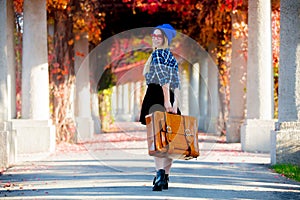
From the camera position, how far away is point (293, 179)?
9.34 metres

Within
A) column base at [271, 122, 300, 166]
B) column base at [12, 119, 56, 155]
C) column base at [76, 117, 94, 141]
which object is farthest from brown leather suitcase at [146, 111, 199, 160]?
column base at [76, 117, 94, 141]

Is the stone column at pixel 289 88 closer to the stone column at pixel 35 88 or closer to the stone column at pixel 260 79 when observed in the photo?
the stone column at pixel 260 79

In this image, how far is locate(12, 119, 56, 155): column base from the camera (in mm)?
13781

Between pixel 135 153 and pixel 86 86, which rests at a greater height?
pixel 86 86

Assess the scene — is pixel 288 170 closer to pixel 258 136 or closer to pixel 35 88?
pixel 258 136

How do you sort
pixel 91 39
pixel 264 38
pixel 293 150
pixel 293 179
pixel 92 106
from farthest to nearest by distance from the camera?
pixel 92 106
pixel 91 39
pixel 264 38
pixel 293 150
pixel 293 179

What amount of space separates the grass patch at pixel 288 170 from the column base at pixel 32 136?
4.90 metres

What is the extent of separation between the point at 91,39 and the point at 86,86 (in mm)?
1367

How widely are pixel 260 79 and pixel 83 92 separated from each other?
294 inches

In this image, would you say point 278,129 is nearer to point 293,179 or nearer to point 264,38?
point 293,179

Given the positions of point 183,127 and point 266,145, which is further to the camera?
point 266,145

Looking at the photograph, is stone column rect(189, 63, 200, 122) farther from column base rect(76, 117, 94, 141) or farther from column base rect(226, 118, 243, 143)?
column base rect(226, 118, 243, 143)

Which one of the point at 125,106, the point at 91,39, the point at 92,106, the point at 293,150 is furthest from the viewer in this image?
the point at 125,106

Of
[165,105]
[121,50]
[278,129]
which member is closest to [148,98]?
[165,105]
